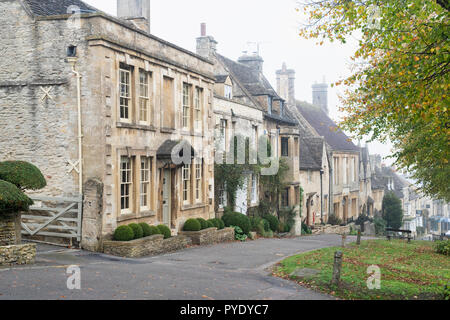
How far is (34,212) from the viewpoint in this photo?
18.0 metres

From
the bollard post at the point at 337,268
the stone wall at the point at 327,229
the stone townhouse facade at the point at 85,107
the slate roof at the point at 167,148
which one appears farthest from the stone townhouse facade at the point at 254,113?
the bollard post at the point at 337,268

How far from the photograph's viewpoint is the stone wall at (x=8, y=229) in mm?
13562

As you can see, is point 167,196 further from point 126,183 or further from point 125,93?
point 125,93

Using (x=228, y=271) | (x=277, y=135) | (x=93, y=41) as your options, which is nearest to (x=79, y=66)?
(x=93, y=41)

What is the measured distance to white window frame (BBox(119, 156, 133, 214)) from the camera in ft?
61.0

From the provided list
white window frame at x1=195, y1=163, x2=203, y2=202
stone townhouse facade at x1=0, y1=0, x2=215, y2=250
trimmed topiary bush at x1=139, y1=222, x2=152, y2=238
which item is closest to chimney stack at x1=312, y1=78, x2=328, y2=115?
white window frame at x1=195, y1=163, x2=203, y2=202

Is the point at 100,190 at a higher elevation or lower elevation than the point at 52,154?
lower

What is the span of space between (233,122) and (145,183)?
11.1 meters

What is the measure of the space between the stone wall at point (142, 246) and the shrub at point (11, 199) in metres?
3.93

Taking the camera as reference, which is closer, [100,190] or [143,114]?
[100,190]

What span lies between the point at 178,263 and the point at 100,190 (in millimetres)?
3629

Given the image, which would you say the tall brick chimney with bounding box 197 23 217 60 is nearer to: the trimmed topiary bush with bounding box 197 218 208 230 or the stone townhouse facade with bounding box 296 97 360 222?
the stone townhouse facade with bounding box 296 97 360 222

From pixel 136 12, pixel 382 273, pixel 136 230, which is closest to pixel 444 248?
pixel 382 273

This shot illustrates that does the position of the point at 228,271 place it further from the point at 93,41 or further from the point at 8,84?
Answer: the point at 8,84
